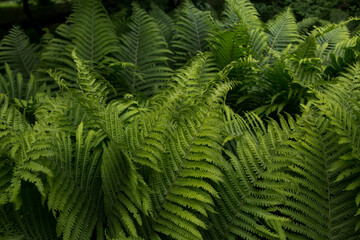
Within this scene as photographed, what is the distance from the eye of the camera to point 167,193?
1.49 m

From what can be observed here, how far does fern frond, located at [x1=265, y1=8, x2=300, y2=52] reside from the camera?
Result: 3084 millimetres

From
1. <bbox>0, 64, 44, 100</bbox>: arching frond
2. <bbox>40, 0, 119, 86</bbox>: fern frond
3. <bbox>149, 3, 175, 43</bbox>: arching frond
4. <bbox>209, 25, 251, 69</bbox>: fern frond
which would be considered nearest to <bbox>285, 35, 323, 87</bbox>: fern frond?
<bbox>209, 25, 251, 69</bbox>: fern frond

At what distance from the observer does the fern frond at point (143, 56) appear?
2.72 m

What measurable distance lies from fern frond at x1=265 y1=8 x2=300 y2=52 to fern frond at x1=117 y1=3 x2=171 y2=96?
113 centimetres

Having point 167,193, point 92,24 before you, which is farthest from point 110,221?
point 92,24

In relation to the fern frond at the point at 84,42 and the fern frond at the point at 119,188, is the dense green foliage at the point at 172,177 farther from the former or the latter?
the fern frond at the point at 84,42

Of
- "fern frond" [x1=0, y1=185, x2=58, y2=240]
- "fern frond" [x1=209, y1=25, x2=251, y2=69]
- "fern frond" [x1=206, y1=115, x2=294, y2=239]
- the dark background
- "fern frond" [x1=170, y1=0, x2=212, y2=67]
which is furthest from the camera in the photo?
the dark background

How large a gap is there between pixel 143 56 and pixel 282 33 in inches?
58.2

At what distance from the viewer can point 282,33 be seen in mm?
3129

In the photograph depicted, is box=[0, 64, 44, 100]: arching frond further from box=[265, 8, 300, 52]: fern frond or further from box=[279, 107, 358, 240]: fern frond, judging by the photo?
box=[265, 8, 300, 52]: fern frond

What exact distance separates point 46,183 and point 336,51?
2.75m

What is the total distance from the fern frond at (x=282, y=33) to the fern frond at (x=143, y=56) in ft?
3.71

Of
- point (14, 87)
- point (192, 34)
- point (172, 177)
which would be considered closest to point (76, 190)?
point (172, 177)

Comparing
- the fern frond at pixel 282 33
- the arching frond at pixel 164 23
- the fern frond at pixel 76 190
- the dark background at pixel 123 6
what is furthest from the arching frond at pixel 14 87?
the fern frond at pixel 282 33
